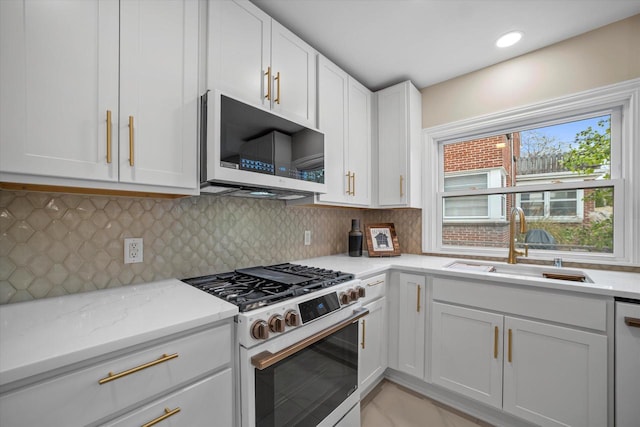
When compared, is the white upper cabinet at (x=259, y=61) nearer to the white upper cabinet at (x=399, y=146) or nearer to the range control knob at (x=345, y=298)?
the white upper cabinet at (x=399, y=146)

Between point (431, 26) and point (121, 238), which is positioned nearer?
point (121, 238)

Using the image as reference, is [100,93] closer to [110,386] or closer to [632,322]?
[110,386]

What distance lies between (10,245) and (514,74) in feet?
10.6

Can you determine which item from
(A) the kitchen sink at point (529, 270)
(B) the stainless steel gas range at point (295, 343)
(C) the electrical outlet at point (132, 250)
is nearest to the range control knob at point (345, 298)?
(B) the stainless steel gas range at point (295, 343)

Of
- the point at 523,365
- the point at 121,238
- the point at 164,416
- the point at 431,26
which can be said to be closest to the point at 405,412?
the point at 523,365

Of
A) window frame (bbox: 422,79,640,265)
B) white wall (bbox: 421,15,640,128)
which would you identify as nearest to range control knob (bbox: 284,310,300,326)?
window frame (bbox: 422,79,640,265)

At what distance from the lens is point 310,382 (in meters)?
1.30

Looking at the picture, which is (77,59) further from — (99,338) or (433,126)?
(433,126)

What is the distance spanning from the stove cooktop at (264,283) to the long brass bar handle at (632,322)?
1.35 meters

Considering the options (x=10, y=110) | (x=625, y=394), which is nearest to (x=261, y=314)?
(x=10, y=110)

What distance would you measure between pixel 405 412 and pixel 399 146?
208 centimetres

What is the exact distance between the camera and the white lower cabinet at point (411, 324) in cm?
201

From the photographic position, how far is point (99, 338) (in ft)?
2.56

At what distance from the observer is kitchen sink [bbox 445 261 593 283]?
1.83 meters
